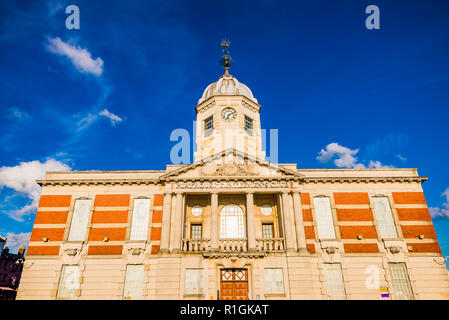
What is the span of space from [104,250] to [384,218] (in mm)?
23318

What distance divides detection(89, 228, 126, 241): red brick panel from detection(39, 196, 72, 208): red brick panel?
11.8ft

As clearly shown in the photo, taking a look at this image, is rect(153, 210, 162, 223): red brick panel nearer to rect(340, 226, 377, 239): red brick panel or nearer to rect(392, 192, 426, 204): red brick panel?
rect(340, 226, 377, 239): red brick panel

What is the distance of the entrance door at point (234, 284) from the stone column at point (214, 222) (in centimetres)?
211

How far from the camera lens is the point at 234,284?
2155 cm

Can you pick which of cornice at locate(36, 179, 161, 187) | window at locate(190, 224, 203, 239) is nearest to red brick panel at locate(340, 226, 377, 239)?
window at locate(190, 224, 203, 239)

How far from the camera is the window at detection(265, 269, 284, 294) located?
68.9ft

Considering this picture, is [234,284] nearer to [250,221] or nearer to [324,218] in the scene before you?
[250,221]

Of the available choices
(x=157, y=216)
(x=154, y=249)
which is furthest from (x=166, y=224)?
(x=154, y=249)

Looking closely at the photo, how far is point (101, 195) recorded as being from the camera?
24875 mm

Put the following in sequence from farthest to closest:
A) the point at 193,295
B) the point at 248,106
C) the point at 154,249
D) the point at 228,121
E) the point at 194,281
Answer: the point at 248,106
the point at 228,121
the point at 154,249
the point at 194,281
the point at 193,295

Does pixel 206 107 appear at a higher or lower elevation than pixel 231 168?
higher
